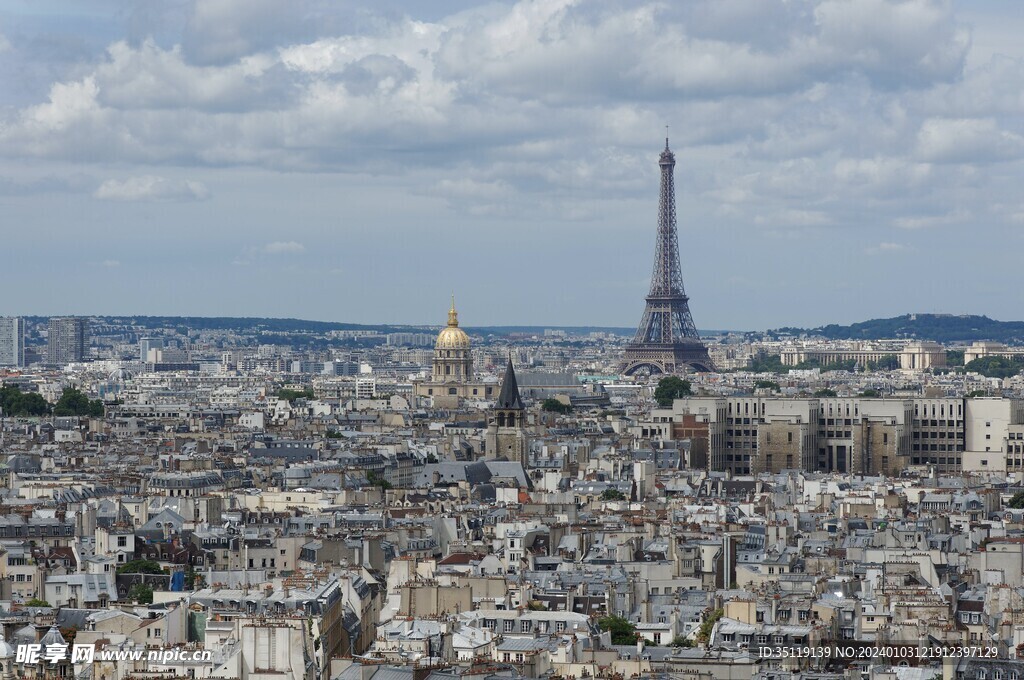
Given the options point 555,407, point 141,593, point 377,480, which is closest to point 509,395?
point 377,480

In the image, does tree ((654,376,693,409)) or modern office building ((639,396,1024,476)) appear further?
tree ((654,376,693,409))

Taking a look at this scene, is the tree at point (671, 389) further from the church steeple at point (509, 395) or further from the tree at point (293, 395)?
the church steeple at point (509, 395)

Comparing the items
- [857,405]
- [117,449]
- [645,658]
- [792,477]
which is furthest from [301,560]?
[857,405]

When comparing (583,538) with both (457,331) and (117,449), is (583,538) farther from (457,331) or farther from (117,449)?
A: (457,331)

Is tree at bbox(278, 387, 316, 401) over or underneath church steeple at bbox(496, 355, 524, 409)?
underneath

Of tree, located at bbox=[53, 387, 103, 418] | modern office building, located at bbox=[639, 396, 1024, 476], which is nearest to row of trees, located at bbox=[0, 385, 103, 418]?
tree, located at bbox=[53, 387, 103, 418]

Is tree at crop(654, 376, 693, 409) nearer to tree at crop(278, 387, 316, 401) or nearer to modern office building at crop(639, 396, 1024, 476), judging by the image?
tree at crop(278, 387, 316, 401)

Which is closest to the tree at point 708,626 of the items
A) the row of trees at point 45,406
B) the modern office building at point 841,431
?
the modern office building at point 841,431
